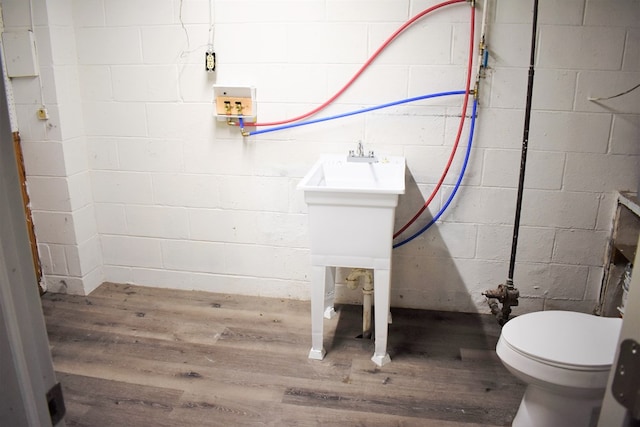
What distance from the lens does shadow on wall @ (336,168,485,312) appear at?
259 cm

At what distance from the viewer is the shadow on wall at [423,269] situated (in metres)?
2.59

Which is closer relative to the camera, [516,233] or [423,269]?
[516,233]

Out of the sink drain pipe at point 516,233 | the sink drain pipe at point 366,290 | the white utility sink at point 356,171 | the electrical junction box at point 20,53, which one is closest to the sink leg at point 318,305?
the sink drain pipe at point 366,290

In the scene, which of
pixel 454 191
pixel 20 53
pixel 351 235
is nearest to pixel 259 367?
pixel 351 235

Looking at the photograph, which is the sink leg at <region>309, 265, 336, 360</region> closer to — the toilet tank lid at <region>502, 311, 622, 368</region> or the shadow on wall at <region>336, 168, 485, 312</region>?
the shadow on wall at <region>336, 168, 485, 312</region>

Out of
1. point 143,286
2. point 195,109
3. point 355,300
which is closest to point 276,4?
point 195,109

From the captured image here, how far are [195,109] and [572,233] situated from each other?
210 centimetres

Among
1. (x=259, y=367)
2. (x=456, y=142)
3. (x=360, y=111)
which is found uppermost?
(x=360, y=111)

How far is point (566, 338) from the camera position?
163 cm

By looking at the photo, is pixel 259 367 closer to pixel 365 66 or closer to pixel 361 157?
pixel 361 157

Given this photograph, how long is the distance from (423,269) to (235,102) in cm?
136

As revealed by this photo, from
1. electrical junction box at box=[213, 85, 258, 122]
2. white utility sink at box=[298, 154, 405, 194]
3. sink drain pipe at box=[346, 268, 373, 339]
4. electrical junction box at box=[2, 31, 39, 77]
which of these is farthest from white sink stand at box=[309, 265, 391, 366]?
electrical junction box at box=[2, 31, 39, 77]

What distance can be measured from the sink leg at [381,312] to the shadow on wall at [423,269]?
542 mm

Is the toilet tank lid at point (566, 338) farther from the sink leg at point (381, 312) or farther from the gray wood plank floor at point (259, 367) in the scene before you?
the sink leg at point (381, 312)
